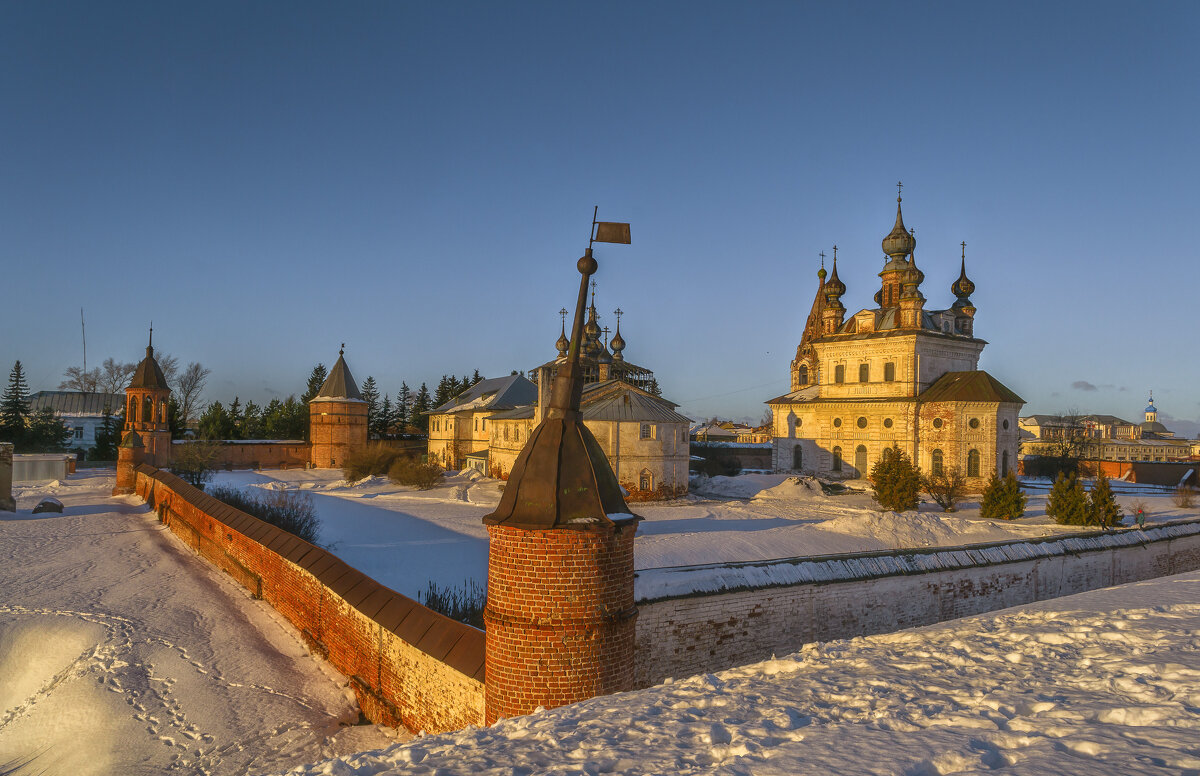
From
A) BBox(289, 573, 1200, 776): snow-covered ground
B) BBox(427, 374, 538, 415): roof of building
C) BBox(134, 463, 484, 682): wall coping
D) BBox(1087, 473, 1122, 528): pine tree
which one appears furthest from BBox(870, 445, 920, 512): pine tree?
BBox(427, 374, 538, 415): roof of building

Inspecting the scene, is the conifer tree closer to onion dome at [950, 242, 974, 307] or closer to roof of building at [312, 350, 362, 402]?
onion dome at [950, 242, 974, 307]

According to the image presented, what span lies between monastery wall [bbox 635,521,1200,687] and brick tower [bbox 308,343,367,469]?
39.8 meters

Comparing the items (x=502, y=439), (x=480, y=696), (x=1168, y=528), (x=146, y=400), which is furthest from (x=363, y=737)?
(x=146, y=400)

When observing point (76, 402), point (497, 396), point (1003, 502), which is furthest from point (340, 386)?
point (1003, 502)

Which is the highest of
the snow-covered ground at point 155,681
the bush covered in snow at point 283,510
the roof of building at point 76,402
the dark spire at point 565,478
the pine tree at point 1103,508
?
the roof of building at point 76,402

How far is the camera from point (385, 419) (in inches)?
2549

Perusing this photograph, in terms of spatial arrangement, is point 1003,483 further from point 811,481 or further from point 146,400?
point 146,400

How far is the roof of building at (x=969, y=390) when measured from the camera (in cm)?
3136

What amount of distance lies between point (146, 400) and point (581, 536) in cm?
3591

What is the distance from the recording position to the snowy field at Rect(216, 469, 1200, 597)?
632 inches

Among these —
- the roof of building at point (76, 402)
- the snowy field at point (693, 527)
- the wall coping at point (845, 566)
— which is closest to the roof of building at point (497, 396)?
the snowy field at point (693, 527)

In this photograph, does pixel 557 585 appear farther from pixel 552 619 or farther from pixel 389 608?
pixel 389 608

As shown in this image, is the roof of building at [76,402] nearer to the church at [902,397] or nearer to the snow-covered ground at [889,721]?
the church at [902,397]

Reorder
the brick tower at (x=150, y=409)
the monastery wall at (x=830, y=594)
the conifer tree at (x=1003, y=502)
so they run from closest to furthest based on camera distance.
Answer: the monastery wall at (x=830, y=594) → the conifer tree at (x=1003, y=502) → the brick tower at (x=150, y=409)
